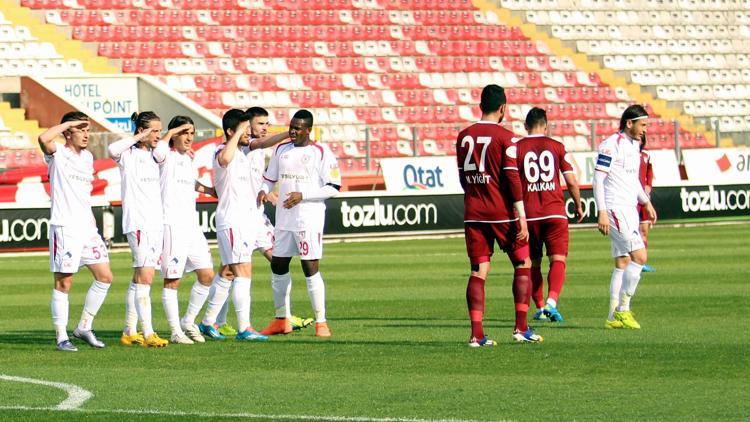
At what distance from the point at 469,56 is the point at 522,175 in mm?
26491

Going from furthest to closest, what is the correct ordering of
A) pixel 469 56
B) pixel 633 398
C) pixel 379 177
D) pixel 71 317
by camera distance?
pixel 469 56, pixel 379 177, pixel 71 317, pixel 633 398

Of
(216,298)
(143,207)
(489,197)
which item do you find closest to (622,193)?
(489,197)

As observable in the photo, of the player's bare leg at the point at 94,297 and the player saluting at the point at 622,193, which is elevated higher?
the player saluting at the point at 622,193

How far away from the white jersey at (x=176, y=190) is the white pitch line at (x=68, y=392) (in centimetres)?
247

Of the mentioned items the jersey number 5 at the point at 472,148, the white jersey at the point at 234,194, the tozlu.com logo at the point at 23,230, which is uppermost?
the jersey number 5 at the point at 472,148

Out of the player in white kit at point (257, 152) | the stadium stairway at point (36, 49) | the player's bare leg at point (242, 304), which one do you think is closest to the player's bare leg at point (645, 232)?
the player in white kit at point (257, 152)

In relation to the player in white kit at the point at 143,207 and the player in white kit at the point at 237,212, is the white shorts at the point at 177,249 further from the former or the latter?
the player in white kit at the point at 237,212

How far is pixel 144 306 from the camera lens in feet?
39.0

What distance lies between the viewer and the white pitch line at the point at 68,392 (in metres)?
8.54

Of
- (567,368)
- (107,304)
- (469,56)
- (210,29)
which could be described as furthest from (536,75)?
(567,368)

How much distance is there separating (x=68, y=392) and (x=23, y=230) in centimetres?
1637

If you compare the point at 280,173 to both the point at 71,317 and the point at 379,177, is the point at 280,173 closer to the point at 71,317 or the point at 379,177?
the point at 71,317

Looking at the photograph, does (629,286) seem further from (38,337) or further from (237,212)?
(38,337)

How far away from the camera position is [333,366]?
10.2 meters
